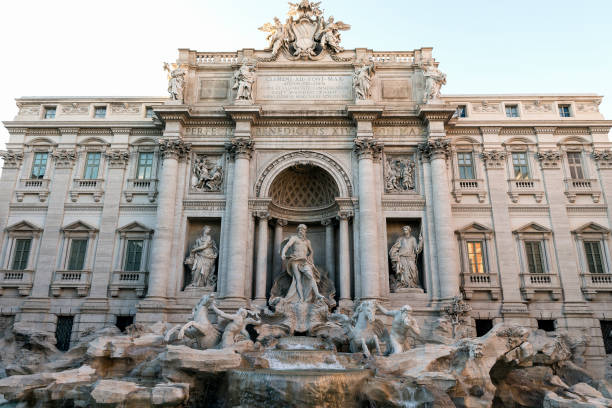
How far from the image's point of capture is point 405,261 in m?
21.0

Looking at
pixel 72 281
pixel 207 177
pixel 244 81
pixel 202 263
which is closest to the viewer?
pixel 202 263

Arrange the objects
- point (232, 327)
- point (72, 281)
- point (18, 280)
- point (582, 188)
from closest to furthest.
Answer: point (232, 327) < point (72, 281) < point (18, 280) < point (582, 188)

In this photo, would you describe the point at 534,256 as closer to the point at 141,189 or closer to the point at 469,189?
the point at 469,189

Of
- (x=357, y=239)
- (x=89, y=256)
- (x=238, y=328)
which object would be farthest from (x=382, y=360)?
(x=89, y=256)

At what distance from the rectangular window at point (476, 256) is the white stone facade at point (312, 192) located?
154 millimetres

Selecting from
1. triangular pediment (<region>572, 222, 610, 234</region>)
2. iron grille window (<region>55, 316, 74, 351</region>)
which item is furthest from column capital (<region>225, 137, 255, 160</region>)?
triangular pediment (<region>572, 222, 610, 234</region>)

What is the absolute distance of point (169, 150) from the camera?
73.1 feet

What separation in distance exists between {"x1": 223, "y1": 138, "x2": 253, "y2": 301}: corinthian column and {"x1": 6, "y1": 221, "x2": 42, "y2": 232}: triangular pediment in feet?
35.1

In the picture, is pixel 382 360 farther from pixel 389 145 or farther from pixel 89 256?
pixel 89 256

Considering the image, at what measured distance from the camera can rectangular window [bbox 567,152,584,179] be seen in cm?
2352

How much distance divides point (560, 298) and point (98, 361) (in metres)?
20.6

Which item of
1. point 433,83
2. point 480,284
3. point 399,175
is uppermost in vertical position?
point 433,83

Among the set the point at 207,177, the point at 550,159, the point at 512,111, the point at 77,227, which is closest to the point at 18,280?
the point at 77,227

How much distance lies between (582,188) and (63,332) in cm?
2794
